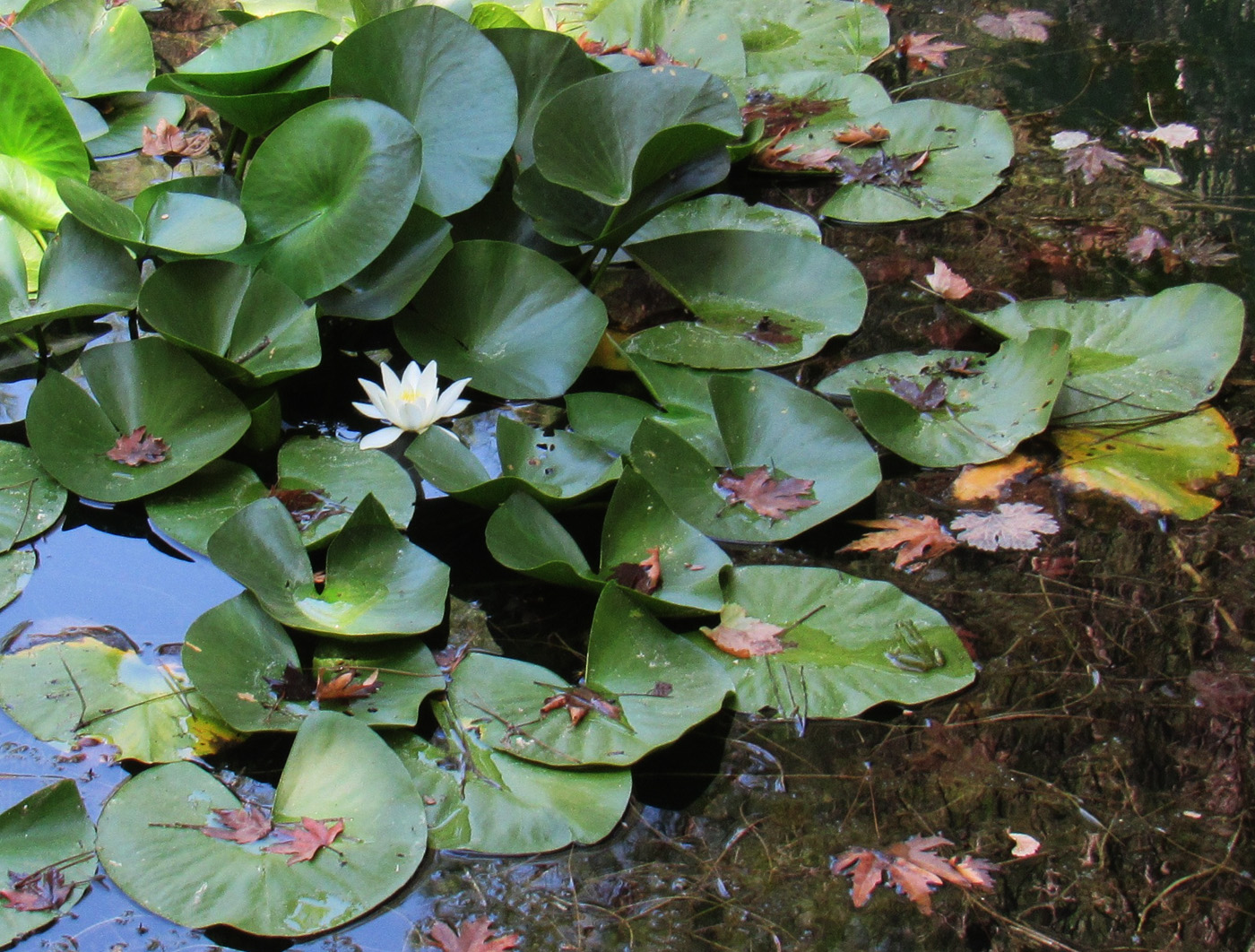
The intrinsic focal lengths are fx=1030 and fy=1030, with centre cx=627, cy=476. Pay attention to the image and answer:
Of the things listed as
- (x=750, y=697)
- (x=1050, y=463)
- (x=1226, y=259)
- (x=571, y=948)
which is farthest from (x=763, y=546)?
(x=1226, y=259)

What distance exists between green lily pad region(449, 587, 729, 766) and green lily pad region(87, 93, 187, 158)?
6.07ft

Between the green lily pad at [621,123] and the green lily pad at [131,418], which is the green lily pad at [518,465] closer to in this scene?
the green lily pad at [131,418]

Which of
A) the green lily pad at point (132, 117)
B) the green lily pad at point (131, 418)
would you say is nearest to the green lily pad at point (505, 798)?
the green lily pad at point (131, 418)

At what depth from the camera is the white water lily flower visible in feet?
5.82

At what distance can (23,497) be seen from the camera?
66.9 inches

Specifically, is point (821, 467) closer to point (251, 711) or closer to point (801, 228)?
point (801, 228)

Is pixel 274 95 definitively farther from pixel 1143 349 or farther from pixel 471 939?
pixel 1143 349

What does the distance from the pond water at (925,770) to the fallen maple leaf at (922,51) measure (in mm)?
1380

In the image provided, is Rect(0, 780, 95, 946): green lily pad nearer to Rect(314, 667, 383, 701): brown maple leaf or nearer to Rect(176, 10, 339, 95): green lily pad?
Rect(314, 667, 383, 701): brown maple leaf

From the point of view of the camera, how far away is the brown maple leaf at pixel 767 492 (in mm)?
1712

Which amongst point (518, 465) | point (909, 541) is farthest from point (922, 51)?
point (518, 465)

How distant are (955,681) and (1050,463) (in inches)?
22.8

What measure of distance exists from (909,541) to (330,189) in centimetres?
123

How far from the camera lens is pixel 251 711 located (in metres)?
1.38
